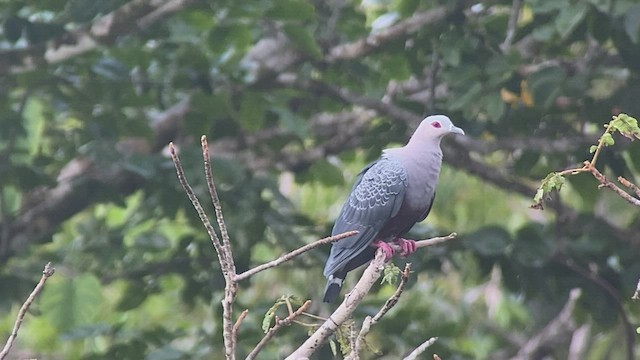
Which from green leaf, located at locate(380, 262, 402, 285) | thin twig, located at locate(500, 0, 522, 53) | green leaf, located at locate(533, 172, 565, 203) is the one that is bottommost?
thin twig, located at locate(500, 0, 522, 53)

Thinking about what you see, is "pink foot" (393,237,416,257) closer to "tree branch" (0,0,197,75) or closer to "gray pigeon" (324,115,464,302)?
"gray pigeon" (324,115,464,302)

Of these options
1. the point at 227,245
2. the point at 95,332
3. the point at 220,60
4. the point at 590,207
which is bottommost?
the point at 590,207

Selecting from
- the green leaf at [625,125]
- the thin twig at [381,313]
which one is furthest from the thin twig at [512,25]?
the thin twig at [381,313]

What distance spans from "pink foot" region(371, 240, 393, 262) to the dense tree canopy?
0.96 metres

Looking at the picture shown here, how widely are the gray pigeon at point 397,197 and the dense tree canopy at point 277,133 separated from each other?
78 centimetres

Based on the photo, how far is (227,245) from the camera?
263 centimetres

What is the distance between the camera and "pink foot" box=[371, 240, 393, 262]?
4.01 metres

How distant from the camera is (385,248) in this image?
13.8 ft

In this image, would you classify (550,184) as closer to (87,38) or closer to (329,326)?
(329,326)

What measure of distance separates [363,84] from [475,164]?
2.34 feet

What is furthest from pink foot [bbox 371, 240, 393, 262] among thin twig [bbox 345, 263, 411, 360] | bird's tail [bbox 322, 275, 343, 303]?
thin twig [bbox 345, 263, 411, 360]

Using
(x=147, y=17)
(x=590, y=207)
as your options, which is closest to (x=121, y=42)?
(x=147, y=17)

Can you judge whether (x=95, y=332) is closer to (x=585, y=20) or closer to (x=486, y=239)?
(x=486, y=239)

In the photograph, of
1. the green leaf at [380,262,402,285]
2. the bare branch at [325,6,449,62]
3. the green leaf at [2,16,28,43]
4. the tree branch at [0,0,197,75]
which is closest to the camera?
the green leaf at [380,262,402,285]
